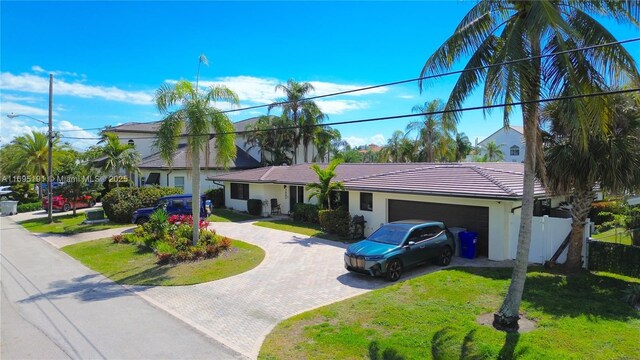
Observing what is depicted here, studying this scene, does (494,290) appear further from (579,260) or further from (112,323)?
(112,323)

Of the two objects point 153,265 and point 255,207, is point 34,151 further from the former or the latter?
point 153,265

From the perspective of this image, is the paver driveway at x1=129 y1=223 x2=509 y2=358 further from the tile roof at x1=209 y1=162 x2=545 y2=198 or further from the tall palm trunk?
the tall palm trunk

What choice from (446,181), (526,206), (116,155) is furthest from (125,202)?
(526,206)

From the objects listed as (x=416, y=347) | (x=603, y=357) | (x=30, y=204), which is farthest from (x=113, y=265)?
(x=30, y=204)

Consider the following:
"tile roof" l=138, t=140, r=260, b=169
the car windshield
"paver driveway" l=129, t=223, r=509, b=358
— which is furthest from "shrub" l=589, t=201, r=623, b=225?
"tile roof" l=138, t=140, r=260, b=169

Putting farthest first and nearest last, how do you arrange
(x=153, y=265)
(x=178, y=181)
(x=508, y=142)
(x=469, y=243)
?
(x=508, y=142) → (x=178, y=181) → (x=153, y=265) → (x=469, y=243)

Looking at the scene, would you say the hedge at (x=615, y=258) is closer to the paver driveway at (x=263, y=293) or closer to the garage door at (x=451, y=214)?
the paver driveway at (x=263, y=293)
